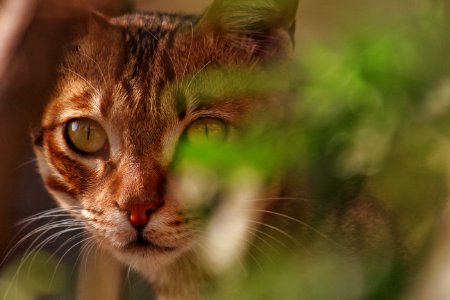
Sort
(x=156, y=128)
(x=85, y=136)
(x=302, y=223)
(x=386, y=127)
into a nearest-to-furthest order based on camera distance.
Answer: (x=386, y=127) < (x=302, y=223) < (x=156, y=128) < (x=85, y=136)

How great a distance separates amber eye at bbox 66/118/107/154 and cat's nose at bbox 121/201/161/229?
0.13 meters

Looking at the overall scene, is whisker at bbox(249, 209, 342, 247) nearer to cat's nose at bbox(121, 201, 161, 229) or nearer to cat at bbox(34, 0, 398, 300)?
cat at bbox(34, 0, 398, 300)

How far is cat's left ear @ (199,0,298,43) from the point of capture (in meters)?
0.75

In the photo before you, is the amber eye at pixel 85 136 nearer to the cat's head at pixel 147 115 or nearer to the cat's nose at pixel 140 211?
the cat's head at pixel 147 115

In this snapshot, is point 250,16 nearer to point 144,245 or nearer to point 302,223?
point 302,223

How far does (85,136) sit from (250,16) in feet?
1.17

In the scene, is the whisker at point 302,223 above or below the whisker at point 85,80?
below

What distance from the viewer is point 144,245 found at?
2.99ft

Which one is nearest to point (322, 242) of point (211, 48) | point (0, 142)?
point (211, 48)

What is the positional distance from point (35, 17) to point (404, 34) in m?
0.77

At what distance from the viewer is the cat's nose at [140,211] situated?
84cm

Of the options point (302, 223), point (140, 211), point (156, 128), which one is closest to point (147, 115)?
point (156, 128)

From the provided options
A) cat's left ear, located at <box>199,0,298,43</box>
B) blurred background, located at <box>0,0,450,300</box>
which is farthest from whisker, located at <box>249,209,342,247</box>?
cat's left ear, located at <box>199,0,298,43</box>

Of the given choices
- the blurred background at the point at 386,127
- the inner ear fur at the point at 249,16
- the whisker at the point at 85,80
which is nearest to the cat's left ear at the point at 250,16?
the inner ear fur at the point at 249,16
